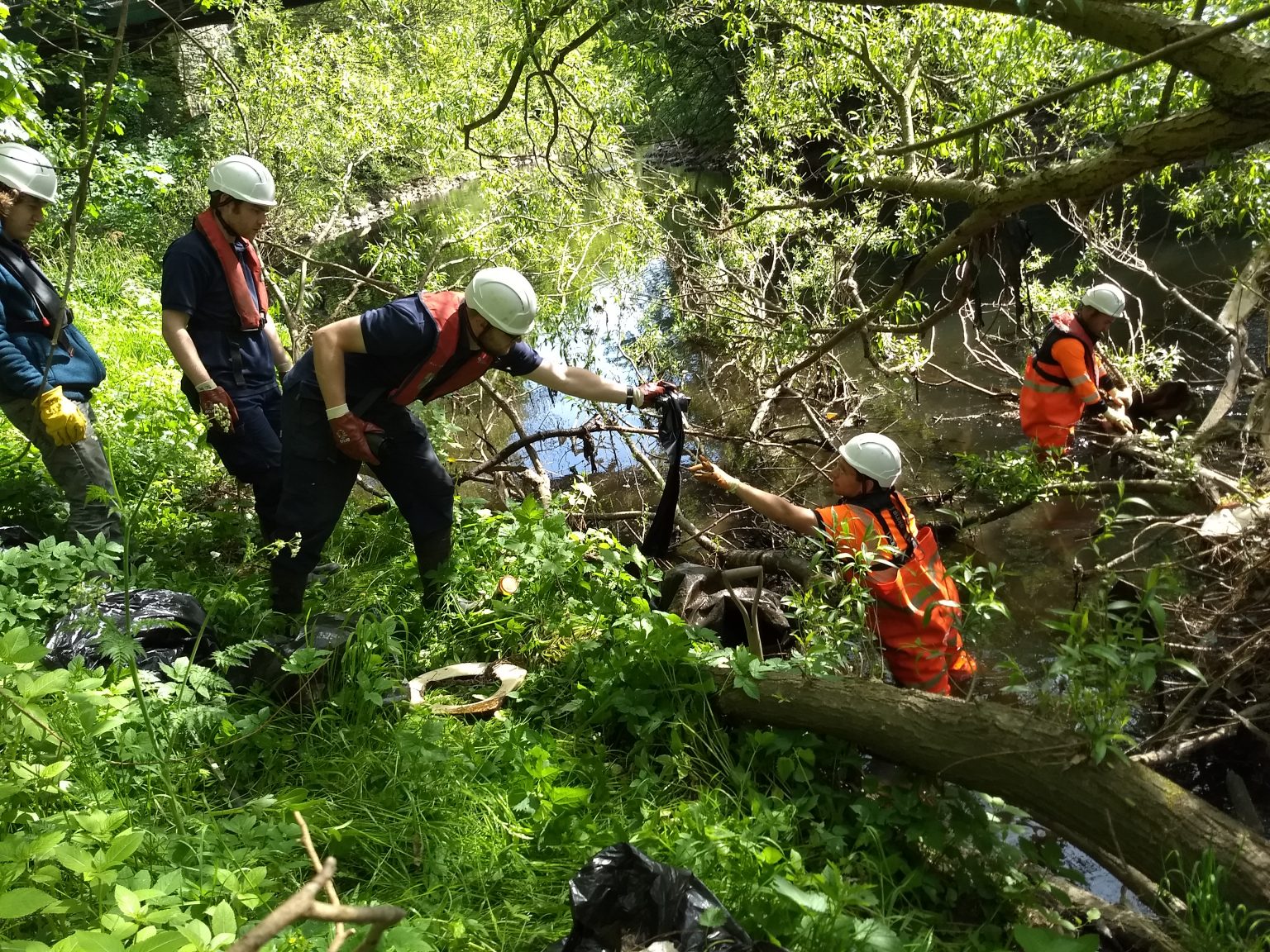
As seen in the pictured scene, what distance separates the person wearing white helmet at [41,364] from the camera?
2.99 meters

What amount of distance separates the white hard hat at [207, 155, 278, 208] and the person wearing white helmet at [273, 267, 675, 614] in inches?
32.1

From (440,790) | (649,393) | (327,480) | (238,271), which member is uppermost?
(238,271)

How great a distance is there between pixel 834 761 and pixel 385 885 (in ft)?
4.60

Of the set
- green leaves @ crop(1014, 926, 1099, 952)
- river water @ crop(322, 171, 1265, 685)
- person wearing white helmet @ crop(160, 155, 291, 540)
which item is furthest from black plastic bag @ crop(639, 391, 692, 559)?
green leaves @ crop(1014, 926, 1099, 952)

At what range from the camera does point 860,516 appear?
3.06 metres

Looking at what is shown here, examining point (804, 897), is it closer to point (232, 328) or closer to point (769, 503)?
point (769, 503)

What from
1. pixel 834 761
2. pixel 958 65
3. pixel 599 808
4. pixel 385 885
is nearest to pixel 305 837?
pixel 385 885

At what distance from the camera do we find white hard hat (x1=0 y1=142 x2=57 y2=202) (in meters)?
2.92

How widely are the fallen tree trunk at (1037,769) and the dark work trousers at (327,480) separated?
5.42ft

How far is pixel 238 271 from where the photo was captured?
11.4 ft

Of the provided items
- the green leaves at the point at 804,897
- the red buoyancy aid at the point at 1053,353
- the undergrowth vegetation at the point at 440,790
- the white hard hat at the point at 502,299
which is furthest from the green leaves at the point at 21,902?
the red buoyancy aid at the point at 1053,353

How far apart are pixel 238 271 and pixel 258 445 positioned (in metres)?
0.78

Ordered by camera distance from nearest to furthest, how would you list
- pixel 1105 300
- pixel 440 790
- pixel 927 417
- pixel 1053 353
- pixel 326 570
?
1. pixel 440 790
2. pixel 326 570
3. pixel 1105 300
4. pixel 1053 353
5. pixel 927 417

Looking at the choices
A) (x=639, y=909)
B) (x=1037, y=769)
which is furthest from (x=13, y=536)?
(x=1037, y=769)
